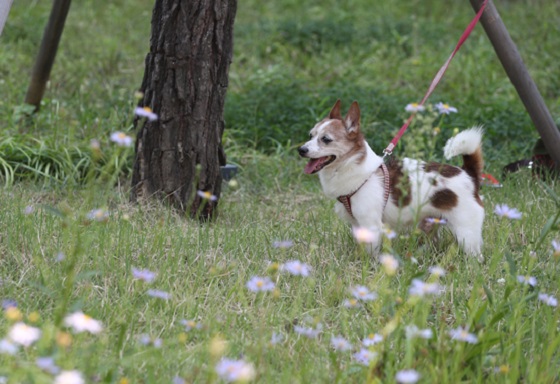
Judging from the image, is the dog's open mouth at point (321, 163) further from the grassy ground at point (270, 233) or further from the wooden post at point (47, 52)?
the wooden post at point (47, 52)

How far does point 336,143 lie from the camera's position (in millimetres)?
3545

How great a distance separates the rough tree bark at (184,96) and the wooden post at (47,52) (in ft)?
4.12

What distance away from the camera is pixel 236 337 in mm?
2586

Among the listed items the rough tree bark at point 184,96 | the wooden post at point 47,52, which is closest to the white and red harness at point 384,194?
the rough tree bark at point 184,96

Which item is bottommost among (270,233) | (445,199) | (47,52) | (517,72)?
(270,233)

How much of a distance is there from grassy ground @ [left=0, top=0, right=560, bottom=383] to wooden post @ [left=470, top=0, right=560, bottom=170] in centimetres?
34

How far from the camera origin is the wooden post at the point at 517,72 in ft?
14.2

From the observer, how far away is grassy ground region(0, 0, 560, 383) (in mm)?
2355

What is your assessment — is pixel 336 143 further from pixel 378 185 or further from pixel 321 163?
pixel 378 185

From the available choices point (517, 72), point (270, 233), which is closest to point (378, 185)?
point (270, 233)

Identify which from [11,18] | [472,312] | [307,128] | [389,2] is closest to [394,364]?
[472,312]

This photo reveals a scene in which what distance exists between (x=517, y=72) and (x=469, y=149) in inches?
41.1

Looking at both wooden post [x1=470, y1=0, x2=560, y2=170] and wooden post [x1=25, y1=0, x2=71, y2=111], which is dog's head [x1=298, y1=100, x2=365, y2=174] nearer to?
wooden post [x1=470, y1=0, x2=560, y2=170]

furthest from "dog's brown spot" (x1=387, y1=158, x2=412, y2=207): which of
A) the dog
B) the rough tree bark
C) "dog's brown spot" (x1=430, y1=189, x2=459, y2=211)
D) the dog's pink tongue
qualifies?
the rough tree bark
